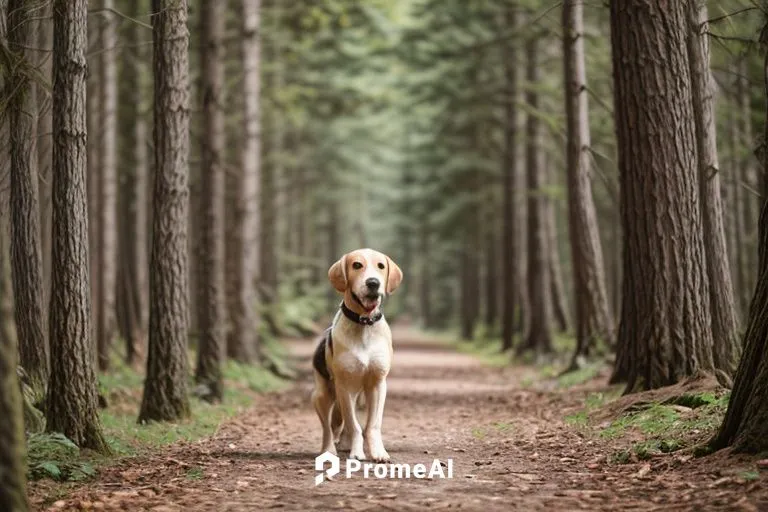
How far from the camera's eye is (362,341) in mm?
8211

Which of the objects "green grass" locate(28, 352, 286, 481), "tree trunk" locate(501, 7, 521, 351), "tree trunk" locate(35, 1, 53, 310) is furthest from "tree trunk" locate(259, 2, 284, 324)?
"tree trunk" locate(35, 1, 53, 310)

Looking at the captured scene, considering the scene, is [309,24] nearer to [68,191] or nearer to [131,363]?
[131,363]

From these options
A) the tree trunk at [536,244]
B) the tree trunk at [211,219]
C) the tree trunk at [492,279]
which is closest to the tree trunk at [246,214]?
the tree trunk at [211,219]

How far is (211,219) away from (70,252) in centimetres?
769

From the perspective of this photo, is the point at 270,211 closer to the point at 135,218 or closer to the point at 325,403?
the point at 135,218

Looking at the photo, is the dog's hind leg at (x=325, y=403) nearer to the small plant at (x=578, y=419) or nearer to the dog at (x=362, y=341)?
the dog at (x=362, y=341)

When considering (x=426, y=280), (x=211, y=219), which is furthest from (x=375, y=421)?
(x=426, y=280)

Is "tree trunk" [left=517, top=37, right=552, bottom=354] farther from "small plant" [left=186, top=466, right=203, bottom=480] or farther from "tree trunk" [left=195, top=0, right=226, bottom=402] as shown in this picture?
"small plant" [left=186, top=466, right=203, bottom=480]

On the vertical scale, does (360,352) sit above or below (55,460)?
above

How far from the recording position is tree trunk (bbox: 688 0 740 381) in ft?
36.9

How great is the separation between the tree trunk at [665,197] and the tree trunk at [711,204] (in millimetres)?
395

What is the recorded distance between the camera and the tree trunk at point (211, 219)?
49.3 feet

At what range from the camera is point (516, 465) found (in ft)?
27.4
